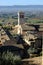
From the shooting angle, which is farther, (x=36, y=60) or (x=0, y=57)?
(x=36, y=60)

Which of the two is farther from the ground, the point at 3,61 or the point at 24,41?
the point at 3,61

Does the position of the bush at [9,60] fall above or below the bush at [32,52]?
above

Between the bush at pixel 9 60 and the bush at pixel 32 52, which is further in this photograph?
the bush at pixel 32 52

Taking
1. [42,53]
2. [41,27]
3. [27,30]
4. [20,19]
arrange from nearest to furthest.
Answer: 1. [42,53]
2. [27,30]
3. [41,27]
4. [20,19]

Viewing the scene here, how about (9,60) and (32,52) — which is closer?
(9,60)

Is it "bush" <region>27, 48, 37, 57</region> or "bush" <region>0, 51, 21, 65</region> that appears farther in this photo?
"bush" <region>27, 48, 37, 57</region>

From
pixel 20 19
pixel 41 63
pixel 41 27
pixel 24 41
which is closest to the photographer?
pixel 41 63

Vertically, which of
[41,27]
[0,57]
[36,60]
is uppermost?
[0,57]

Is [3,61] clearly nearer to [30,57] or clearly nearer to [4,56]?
[4,56]

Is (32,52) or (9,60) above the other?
A: (9,60)

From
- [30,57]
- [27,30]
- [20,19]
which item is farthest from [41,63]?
[20,19]

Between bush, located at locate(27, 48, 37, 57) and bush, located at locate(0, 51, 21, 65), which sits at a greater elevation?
bush, located at locate(0, 51, 21, 65)
